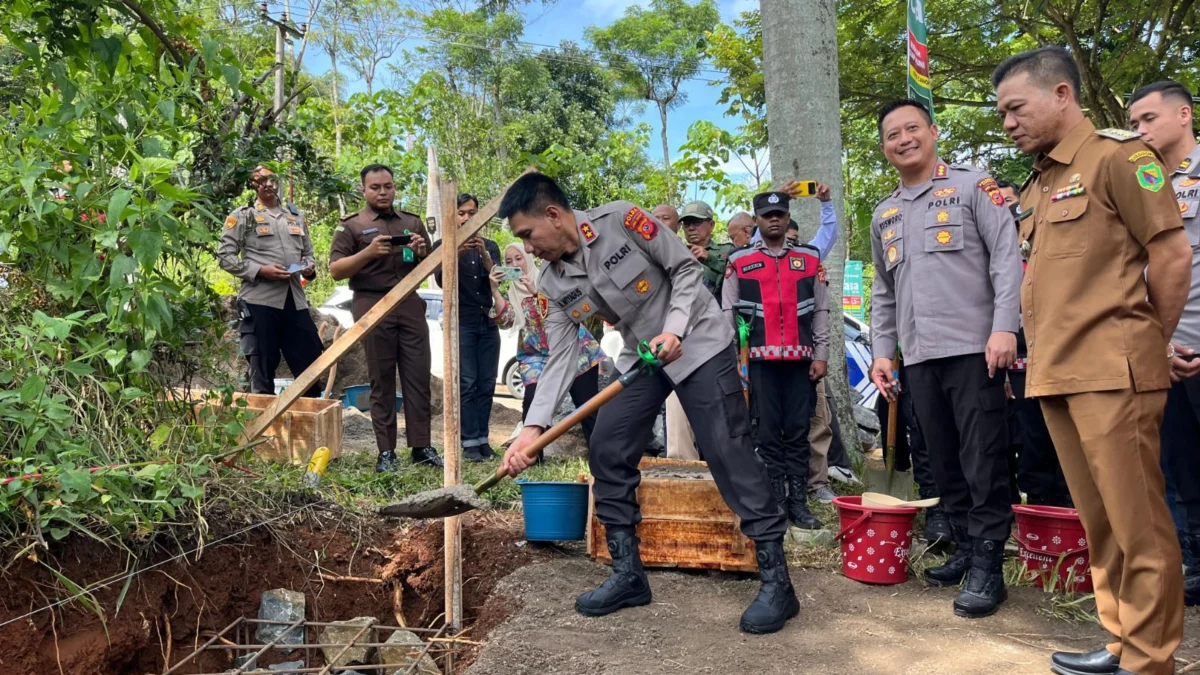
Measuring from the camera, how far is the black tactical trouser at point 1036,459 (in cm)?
453

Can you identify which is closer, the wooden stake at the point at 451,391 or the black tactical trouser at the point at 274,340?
the wooden stake at the point at 451,391

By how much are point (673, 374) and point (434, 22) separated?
2411cm

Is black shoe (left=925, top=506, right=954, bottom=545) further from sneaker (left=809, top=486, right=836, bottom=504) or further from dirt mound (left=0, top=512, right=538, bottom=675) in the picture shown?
dirt mound (left=0, top=512, right=538, bottom=675)

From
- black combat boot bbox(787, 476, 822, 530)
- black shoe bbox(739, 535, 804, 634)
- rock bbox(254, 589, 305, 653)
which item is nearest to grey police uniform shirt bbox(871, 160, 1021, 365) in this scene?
black shoe bbox(739, 535, 804, 634)

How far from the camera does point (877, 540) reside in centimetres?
389

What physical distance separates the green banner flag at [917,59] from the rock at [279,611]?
433cm

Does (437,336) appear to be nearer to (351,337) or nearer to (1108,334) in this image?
(351,337)

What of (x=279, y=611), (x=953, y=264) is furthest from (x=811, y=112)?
(x=279, y=611)

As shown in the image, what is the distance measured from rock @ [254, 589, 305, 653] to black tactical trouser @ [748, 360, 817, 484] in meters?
2.44

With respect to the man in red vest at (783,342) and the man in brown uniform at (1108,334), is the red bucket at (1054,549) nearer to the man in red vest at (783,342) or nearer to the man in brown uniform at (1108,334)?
the man in brown uniform at (1108,334)

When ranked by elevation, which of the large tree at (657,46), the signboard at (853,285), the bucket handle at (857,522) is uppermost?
the large tree at (657,46)

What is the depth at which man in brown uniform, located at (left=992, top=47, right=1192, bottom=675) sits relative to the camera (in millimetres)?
2582

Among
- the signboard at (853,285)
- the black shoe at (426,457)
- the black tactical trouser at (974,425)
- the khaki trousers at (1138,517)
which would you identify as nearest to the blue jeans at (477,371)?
the black shoe at (426,457)

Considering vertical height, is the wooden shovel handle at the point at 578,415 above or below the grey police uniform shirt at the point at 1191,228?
below
